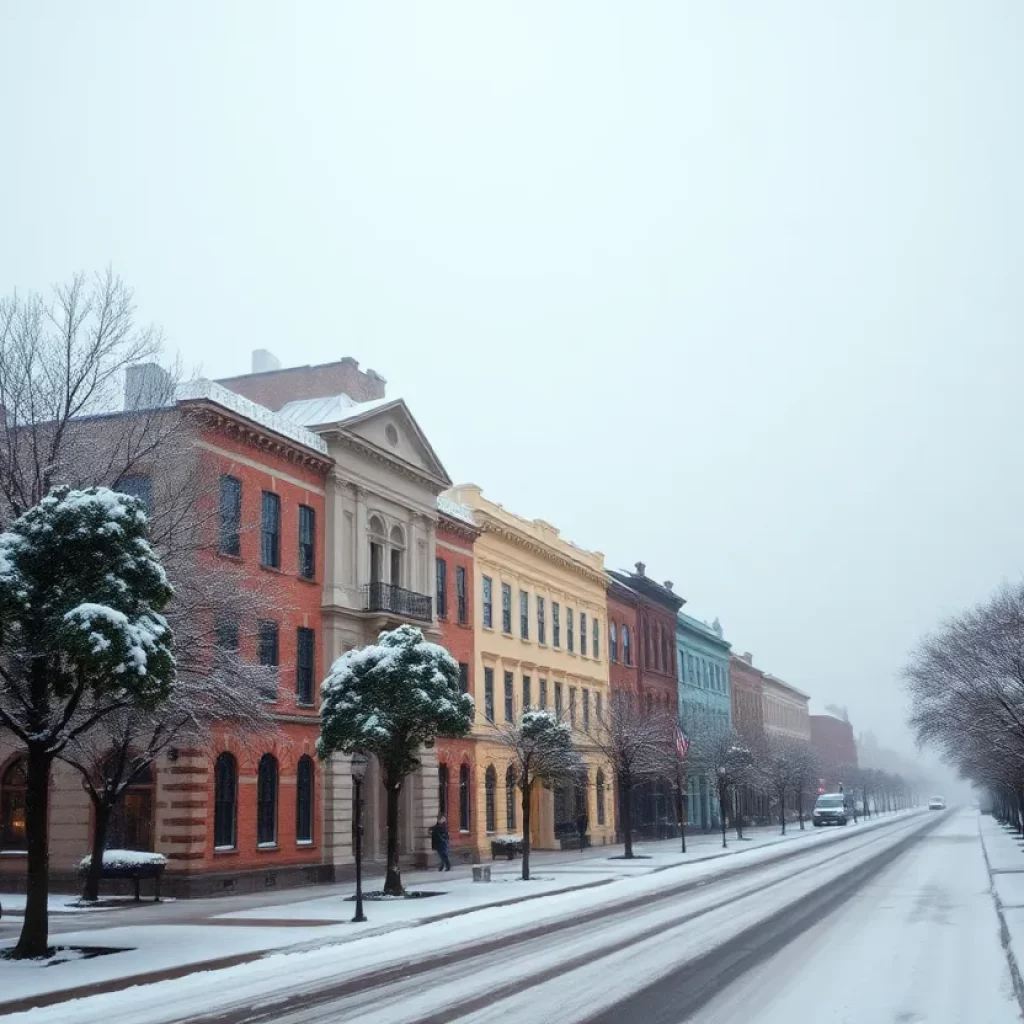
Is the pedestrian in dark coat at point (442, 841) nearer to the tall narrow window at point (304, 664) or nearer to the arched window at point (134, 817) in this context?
the tall narrow window at point (304, 664)

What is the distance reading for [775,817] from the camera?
322 feet

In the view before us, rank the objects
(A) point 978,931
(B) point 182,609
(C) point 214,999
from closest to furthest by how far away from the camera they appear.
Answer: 1. (C) point 214,999
2. (A) point 978,931
3. (B) point 182,609

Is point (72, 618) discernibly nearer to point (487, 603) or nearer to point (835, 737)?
point (487, 603)

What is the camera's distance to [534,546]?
5356 cm

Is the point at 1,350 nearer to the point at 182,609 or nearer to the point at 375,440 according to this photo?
the point at 182,609

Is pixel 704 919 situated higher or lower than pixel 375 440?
lower

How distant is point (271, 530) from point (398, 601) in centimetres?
611

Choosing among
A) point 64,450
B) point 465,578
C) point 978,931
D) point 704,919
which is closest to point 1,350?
point 64,450

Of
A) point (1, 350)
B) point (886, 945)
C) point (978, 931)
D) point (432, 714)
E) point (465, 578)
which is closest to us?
point (886, 945)

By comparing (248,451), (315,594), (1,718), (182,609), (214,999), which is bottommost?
(214,999)

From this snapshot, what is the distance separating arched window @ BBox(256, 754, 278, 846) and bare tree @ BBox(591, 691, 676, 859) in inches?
575

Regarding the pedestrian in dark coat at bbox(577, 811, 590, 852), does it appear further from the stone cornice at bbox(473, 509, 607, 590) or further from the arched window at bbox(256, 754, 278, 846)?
the arched window at bbox(256, 754, 278, 846)

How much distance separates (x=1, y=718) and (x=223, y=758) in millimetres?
13070

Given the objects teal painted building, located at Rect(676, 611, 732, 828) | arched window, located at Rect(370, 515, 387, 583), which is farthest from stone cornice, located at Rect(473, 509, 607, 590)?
teal painted building, located at Rect(676, 611, 732, 828)
